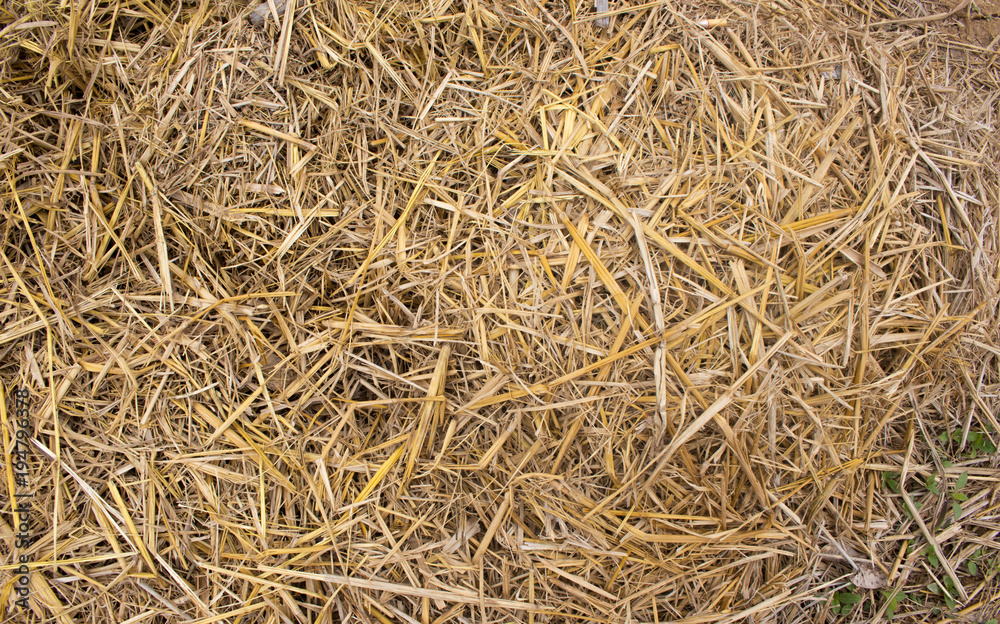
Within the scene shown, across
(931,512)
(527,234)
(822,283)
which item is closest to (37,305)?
(527,234)

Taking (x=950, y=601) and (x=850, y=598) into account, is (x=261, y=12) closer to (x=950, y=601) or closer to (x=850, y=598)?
(x=850, y=598)

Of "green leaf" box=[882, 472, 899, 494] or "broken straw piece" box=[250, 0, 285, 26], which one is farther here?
"green leaf" box=[882, 472, 899, 494]

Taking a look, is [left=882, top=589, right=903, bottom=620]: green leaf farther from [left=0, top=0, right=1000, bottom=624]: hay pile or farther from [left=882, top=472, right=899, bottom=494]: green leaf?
[left=882, top=472, right=899, bottom=494]: green leaf

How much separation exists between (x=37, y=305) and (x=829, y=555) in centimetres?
225

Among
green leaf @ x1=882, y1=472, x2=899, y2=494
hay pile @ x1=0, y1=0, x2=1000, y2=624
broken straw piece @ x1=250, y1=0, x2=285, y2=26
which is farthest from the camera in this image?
green leaf @ x1=882, y1=472, x2=899, y2=494

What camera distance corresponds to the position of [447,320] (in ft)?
4.45

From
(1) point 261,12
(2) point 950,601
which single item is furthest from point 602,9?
(2) point 950,601

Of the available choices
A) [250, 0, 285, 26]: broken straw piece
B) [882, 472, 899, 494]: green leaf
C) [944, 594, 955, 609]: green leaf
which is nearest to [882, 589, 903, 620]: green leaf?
[944, 594, 955, 609]: green leaf

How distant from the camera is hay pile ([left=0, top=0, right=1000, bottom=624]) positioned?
1341 millimetres

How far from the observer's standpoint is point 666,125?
145 centimetres

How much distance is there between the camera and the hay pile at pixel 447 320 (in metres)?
1.34

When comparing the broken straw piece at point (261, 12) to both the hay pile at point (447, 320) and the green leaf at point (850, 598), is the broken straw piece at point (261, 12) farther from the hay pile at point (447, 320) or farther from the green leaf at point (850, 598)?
the green leaf at point (850, 598)

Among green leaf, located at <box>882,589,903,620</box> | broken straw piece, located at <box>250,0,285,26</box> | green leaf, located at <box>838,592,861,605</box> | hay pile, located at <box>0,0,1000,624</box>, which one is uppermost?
broken straw piece, located at <box>250,0,285,26</box>

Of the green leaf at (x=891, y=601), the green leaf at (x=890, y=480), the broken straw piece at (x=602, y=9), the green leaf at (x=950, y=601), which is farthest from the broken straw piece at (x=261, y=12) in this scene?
the green leaf at (x=950, y=601)
